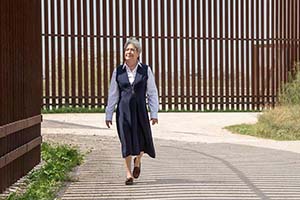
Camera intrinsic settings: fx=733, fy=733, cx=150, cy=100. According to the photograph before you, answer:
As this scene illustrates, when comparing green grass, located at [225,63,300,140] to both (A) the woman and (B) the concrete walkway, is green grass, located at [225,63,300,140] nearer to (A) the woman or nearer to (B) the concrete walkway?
(B) the concrete walkway

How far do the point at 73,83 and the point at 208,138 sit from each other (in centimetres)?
785

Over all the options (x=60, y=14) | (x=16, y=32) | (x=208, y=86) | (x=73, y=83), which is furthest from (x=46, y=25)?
(x=16, y=32)

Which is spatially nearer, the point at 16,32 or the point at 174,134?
the point at 16,32

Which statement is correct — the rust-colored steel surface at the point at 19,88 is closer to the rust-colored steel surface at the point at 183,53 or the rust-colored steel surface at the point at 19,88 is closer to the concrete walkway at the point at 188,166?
the concrete walkway at the point at 188,166

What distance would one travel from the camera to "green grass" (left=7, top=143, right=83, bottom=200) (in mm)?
6962

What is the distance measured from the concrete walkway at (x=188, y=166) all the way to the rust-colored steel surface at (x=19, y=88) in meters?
0.66

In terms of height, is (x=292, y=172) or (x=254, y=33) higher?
(x=254, y=33)

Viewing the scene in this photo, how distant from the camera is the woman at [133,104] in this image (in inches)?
317

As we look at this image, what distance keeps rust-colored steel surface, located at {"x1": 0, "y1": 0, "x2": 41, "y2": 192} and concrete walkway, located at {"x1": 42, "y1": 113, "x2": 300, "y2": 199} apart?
662mm

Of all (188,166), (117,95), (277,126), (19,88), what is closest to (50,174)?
(19,88)

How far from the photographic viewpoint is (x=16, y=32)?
809cm

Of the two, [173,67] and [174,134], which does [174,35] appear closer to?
[173,67]

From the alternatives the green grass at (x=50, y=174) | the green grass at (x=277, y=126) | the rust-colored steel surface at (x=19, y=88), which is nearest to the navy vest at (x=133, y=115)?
the green grass at (x=50, y=174)

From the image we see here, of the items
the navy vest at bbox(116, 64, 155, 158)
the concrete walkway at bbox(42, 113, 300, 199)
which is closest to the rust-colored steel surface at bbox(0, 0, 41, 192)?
the concrete walkway at bbox(42, 113, 300, 199)
